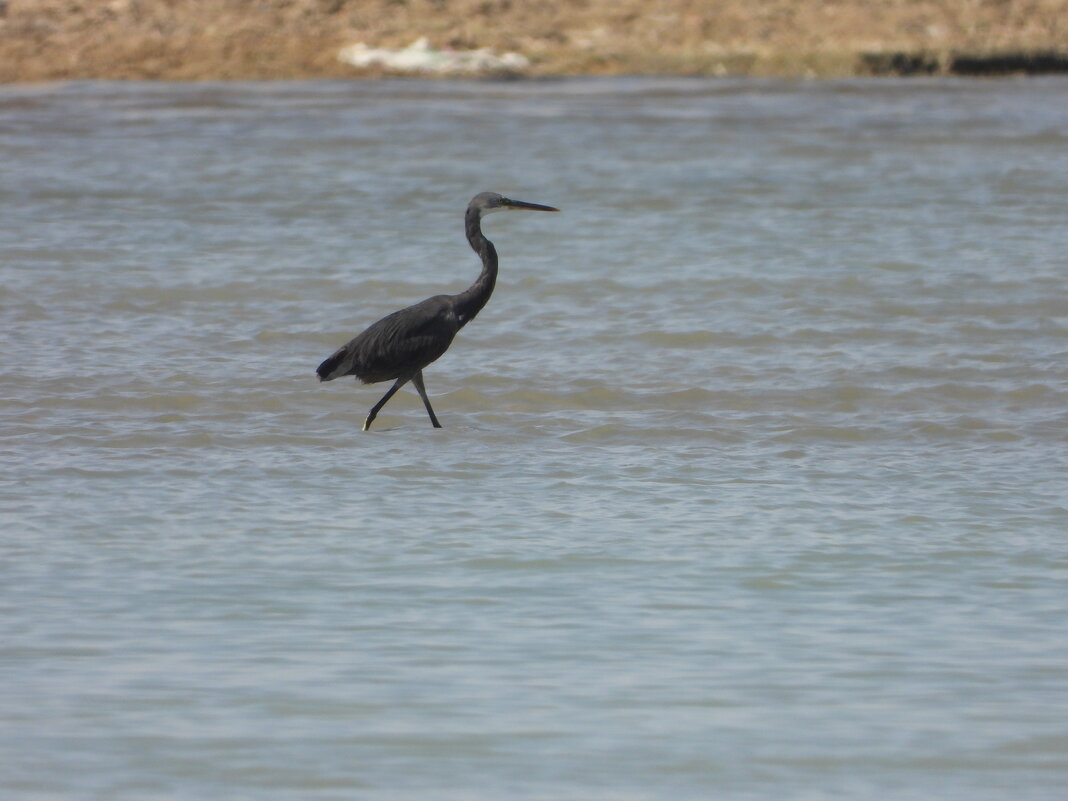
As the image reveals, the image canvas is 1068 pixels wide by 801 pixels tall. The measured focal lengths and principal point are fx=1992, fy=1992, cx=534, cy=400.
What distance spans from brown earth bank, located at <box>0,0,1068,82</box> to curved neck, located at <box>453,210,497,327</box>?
1542cm

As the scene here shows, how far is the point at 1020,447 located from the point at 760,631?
302 centimetres

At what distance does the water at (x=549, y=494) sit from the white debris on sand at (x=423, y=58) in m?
7.67

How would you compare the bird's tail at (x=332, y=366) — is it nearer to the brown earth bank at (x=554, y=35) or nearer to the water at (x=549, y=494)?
the water at (x=549, y=494)

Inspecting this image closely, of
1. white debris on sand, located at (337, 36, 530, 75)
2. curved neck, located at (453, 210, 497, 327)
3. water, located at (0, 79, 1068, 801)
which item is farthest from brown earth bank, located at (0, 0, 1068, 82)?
curved neck, located at (453, 210, 497, 327)

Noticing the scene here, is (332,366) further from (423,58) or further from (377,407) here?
(423,58)

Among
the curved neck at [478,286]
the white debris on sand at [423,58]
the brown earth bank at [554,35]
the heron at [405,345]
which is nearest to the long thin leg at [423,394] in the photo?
the heron at [405,345]

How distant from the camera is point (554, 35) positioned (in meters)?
25.0

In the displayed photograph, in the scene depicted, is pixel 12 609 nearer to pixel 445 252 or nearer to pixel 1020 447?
pixel 1020 447

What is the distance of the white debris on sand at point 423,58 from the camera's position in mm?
24703

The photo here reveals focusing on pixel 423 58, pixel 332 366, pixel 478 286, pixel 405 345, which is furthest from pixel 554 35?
pixel 332 366

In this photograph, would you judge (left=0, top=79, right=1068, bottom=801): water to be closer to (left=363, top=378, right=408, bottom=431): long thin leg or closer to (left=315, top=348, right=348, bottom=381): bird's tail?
(left=363, top=378, right=408, bottom=431): long thin leg

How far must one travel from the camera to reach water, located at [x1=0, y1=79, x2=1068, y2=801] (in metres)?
4.57

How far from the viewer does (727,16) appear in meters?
25.3

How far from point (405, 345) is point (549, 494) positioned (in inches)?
69.2
